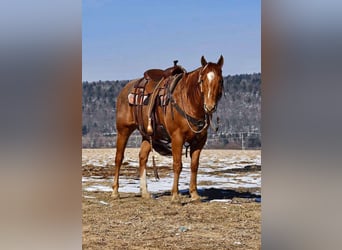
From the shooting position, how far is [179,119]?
307 centimetres

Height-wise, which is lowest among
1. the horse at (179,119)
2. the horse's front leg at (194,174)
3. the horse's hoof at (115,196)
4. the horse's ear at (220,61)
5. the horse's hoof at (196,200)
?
the horse's hoof at (196,200)

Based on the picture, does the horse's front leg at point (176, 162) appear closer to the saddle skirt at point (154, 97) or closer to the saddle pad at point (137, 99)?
the saddle skirt at point (154, 97)

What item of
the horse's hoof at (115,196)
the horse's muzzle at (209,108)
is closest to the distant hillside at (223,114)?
the horse's muzzle at (209,108)

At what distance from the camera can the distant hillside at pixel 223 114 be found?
2914 millimetres

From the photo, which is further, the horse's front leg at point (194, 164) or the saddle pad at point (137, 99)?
the saddle pad at point (137, 99)

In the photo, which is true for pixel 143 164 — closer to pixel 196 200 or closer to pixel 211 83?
pixel 196 200

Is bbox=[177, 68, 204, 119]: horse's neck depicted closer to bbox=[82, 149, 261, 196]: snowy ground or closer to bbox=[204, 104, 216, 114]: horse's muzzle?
bbox=[204, 104, 216, 114]: horse's muzzle
